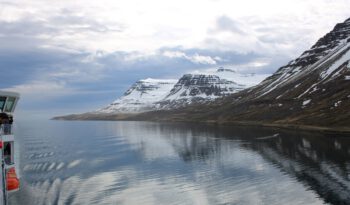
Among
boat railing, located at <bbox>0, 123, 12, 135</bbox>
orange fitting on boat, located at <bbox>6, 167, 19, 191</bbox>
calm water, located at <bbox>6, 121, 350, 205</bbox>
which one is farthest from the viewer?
calm water, located at <bbox>6, 121, 350, 205</bbox>

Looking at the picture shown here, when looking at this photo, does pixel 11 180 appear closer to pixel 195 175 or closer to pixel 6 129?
pixel 6 129

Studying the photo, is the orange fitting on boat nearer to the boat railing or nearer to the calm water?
the boat railing

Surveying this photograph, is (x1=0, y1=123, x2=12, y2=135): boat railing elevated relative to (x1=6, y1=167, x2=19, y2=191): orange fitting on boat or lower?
elevated

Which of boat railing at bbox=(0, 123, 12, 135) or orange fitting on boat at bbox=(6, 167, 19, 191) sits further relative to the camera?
orange fitting on boat at bbox=(6, 167, 19, 191)

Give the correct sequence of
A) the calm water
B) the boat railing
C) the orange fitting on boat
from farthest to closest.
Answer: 1. the calm water
2. the orange fitting on boat
3. the boat railing

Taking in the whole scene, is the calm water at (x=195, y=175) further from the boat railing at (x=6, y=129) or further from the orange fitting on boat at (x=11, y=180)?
the boat railing at (x=6, y=129)

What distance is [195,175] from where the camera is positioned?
97.3 metres

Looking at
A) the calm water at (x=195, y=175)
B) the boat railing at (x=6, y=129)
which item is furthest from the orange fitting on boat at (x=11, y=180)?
the calm water at (x=195, y=175)

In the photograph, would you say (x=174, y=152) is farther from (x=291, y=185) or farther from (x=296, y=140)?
(x=291, y=185)

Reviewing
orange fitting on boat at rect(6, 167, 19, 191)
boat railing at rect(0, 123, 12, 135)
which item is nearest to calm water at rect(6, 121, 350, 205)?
orange fitting on boat at rect(6, 167, 19, 191)

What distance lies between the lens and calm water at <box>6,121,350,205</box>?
74250mm

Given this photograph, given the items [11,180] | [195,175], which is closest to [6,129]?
[11,180]

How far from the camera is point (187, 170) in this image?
4104 inches

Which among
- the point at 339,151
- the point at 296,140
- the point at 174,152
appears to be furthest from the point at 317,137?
the point at 174,152
